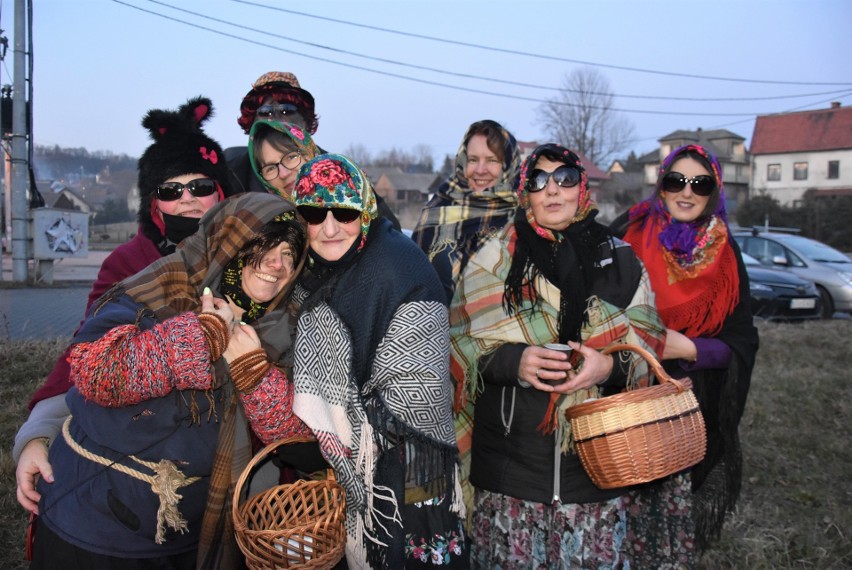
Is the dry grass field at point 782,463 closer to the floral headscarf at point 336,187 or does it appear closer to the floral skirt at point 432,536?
the floral skirt at point 432,536

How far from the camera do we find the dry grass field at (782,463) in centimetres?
385

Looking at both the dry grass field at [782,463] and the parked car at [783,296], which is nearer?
the dry grass field at [782,463]

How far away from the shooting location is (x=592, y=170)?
5656 centimetres

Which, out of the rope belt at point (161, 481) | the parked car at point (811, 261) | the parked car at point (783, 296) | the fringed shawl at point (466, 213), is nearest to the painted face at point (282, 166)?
the fringed shawl at point (466, 213)

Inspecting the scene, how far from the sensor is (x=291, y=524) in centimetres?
226

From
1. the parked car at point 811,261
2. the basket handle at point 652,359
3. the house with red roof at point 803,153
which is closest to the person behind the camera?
the basket handle at point 652,359

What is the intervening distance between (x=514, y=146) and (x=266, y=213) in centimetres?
195

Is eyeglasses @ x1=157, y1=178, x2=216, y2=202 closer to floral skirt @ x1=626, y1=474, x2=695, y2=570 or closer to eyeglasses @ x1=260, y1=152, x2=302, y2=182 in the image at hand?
eyeglasses @ x1=260, y1=152, x2=302, y2=182

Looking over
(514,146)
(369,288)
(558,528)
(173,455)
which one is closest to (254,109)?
(514,146)

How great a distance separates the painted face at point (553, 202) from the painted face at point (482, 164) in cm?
102

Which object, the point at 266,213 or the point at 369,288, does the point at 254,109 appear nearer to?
the point at 266,213

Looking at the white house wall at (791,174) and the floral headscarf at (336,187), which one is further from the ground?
the white house wall at (791,174)

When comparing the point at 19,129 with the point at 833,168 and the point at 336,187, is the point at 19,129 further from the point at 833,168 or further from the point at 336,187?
the point at 833,168

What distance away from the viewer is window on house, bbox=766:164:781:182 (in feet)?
170
